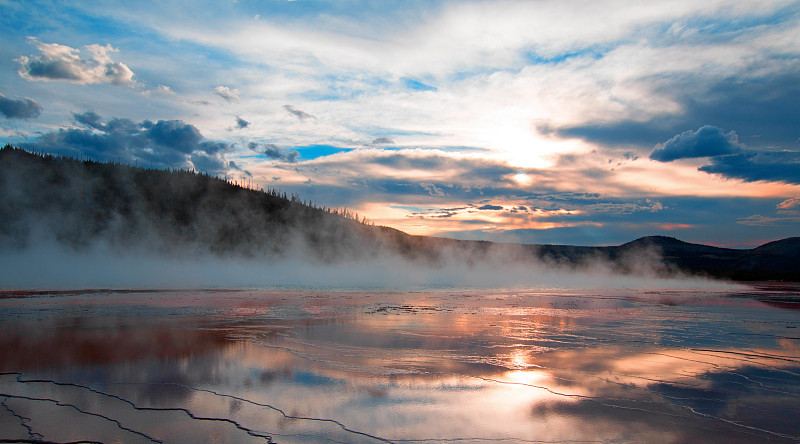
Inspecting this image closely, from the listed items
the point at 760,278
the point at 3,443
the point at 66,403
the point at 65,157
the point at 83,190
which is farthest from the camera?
the point at 65,157

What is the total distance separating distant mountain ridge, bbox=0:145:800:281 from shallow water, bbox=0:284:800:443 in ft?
200

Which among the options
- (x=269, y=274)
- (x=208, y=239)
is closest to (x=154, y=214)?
(x=208, y=239)

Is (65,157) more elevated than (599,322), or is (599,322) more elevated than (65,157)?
(65,157)

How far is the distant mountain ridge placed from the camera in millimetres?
66125

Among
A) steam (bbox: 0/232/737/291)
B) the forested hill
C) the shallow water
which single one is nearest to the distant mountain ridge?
the forested hill

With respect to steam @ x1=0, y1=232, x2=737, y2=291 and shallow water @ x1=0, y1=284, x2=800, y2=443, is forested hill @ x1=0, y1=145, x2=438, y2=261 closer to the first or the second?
steam @ x1=0, y1=232, x2=737, y2=291

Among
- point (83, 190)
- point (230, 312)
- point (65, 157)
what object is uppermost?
point (65, 157)

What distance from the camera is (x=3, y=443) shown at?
400 cm

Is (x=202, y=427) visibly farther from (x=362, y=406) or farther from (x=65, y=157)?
(x=65, y=157)

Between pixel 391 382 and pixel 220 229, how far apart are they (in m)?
82.0

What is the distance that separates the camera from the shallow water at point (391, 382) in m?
4.50

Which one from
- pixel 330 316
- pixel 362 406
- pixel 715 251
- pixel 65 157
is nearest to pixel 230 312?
pixel 330 316

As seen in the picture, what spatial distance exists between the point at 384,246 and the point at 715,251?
63993 mm

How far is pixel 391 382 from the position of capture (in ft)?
20.4
